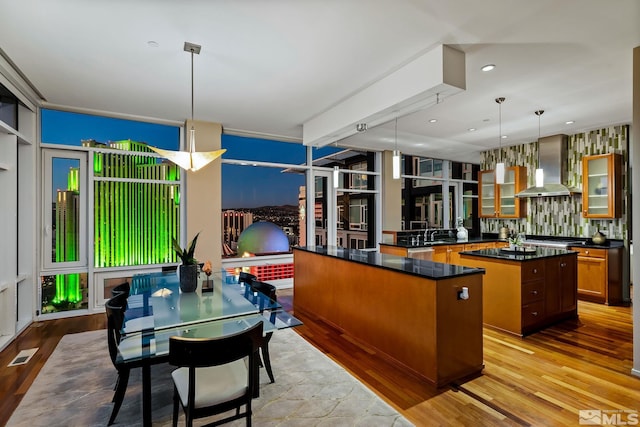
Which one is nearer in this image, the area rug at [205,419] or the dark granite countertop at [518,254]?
the area rug at [205,419]

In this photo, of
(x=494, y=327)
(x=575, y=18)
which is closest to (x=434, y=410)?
(x=494, y=327)

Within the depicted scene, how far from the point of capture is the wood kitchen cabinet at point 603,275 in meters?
4.85

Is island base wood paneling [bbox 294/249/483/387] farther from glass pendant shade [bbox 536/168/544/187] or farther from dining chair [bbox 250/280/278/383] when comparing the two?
glass pendant shade [bbox 536/168/544/187]

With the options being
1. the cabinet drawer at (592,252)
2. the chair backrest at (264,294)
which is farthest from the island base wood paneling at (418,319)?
the cabinet drawer at (592,252)

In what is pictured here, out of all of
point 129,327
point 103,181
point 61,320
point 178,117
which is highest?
point 178,117

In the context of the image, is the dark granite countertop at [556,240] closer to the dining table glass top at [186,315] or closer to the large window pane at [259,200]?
the large window pane at [259,200]

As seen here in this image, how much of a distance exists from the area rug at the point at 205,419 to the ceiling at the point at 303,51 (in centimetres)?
281

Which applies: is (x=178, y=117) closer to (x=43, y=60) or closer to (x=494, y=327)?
(x=43, y=60)

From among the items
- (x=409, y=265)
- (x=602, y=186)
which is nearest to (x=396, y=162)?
(x=409, y=265)

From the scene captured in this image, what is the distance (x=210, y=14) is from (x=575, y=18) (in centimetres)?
265

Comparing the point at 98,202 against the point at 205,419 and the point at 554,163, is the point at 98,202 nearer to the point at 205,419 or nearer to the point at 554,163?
the point at 205,419

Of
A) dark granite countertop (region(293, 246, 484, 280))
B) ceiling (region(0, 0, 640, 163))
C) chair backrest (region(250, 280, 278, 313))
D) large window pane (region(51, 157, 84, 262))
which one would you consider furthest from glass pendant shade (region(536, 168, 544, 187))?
large window pane (region(51, 157, 84, 262))

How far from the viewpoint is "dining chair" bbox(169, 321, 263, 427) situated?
160 cm

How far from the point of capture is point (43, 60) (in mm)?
2975
